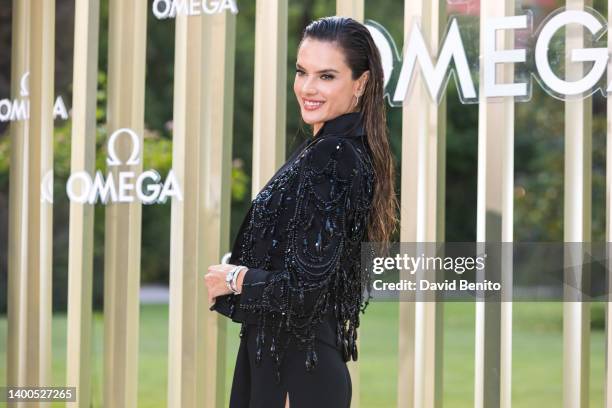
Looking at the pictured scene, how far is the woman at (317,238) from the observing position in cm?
182

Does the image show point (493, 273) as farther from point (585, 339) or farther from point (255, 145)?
point (255, 145)

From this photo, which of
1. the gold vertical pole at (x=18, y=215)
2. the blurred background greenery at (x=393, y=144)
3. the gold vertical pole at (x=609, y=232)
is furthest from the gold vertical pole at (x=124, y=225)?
the blurred background greenery at (x=393, y=144)

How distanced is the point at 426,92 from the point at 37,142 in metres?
1.44

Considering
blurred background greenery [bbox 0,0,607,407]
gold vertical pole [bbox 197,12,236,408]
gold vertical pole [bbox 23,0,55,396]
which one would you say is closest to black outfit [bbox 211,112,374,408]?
blurred background greenery [bbox 0,0,607,407]

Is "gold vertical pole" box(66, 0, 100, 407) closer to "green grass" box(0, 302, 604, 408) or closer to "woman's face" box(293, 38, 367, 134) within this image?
Result: "green grass" box(0, 302, 604, 408)

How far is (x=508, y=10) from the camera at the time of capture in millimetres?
2439

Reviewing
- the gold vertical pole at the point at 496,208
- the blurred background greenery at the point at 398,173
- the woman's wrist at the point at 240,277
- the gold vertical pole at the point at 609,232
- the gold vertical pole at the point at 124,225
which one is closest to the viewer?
the woman's wrist at the point at 240,277

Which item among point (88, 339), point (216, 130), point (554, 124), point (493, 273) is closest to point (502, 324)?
point (493, 273)

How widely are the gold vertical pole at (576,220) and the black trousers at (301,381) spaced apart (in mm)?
776

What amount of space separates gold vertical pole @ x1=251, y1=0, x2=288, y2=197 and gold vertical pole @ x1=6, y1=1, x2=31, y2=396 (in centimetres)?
97

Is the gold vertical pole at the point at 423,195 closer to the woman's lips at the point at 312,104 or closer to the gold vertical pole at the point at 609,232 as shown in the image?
the gold vertical pole at the point at 609,232

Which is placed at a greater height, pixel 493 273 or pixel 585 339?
pixel 493 273

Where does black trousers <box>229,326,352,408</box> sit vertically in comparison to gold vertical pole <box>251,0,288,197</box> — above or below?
below

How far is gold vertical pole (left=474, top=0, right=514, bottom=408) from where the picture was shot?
8.04 ft
